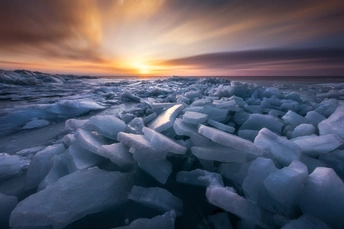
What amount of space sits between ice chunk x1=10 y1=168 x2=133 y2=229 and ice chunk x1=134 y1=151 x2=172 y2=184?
101 millimetres

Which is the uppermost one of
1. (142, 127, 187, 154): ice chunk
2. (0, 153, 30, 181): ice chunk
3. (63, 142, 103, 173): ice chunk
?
(142, 127, 187, 154): ice chunk

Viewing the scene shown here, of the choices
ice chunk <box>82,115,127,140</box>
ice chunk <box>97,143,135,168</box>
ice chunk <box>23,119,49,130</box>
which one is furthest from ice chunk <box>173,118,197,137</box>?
ice chunk <box>23,119,49,130</box>

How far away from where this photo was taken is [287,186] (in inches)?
26.1

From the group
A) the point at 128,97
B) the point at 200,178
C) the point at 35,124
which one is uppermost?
the point at 200,178

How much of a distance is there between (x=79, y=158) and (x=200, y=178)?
2.46ft

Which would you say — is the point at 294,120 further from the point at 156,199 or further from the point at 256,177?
the point at 156,199

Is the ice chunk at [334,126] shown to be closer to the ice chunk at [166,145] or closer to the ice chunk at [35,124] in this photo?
the ice chunk at [166,145]

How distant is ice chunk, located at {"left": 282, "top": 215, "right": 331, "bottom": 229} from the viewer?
0.60m

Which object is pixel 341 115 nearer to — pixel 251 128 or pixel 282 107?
pixel 251 128

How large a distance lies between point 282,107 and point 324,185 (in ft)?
6.49

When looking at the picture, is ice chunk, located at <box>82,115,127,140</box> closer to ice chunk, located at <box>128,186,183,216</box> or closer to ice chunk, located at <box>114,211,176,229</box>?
ice chunk, located at <box>128,186,183,216</box>

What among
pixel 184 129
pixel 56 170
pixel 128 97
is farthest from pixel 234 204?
pixel 128 97

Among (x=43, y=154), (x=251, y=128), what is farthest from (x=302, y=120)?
(x=43, y=154)

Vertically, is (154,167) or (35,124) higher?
(154,167)
